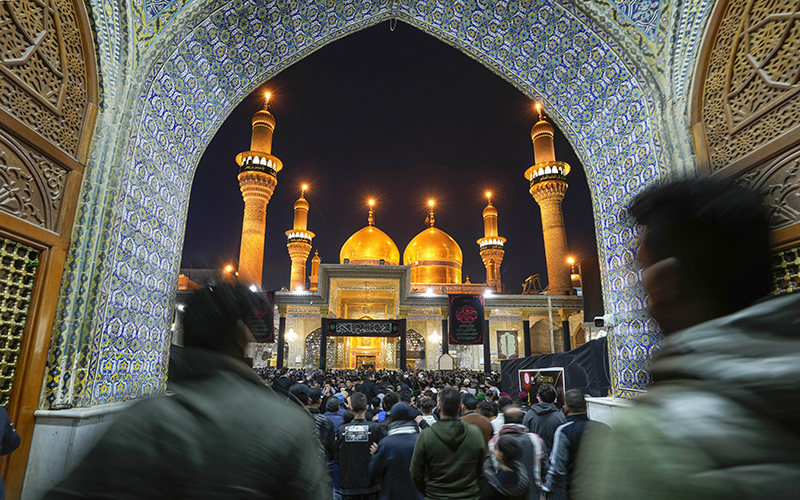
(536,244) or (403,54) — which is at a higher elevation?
(403,54)

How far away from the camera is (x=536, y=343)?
20203 mm

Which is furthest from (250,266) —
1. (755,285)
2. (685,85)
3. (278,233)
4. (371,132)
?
(278,233)

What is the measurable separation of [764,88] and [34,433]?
236 inches

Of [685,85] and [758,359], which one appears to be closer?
[758,359]

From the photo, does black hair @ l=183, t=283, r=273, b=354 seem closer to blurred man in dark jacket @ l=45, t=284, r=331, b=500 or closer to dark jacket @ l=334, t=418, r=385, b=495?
blurred man in dark jacket @ l=45, t=284, r=331, b=500

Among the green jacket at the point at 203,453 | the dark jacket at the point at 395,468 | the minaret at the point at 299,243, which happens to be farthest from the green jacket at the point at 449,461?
the minaret at the point at 299,243

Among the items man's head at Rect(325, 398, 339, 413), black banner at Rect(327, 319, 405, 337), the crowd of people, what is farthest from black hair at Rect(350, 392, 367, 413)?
black banner at Rect(327, 319, 405, 337)

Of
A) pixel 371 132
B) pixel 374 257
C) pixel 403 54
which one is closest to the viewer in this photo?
pixel 403 54

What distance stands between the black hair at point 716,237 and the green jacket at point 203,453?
0.78 m

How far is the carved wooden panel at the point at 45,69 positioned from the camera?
3025mm

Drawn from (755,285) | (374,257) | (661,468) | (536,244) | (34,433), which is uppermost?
(536,244)

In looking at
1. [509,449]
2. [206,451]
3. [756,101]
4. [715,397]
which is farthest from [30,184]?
[756,101]

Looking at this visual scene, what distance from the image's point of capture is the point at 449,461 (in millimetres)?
2424

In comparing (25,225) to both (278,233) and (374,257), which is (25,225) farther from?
(278,233)
